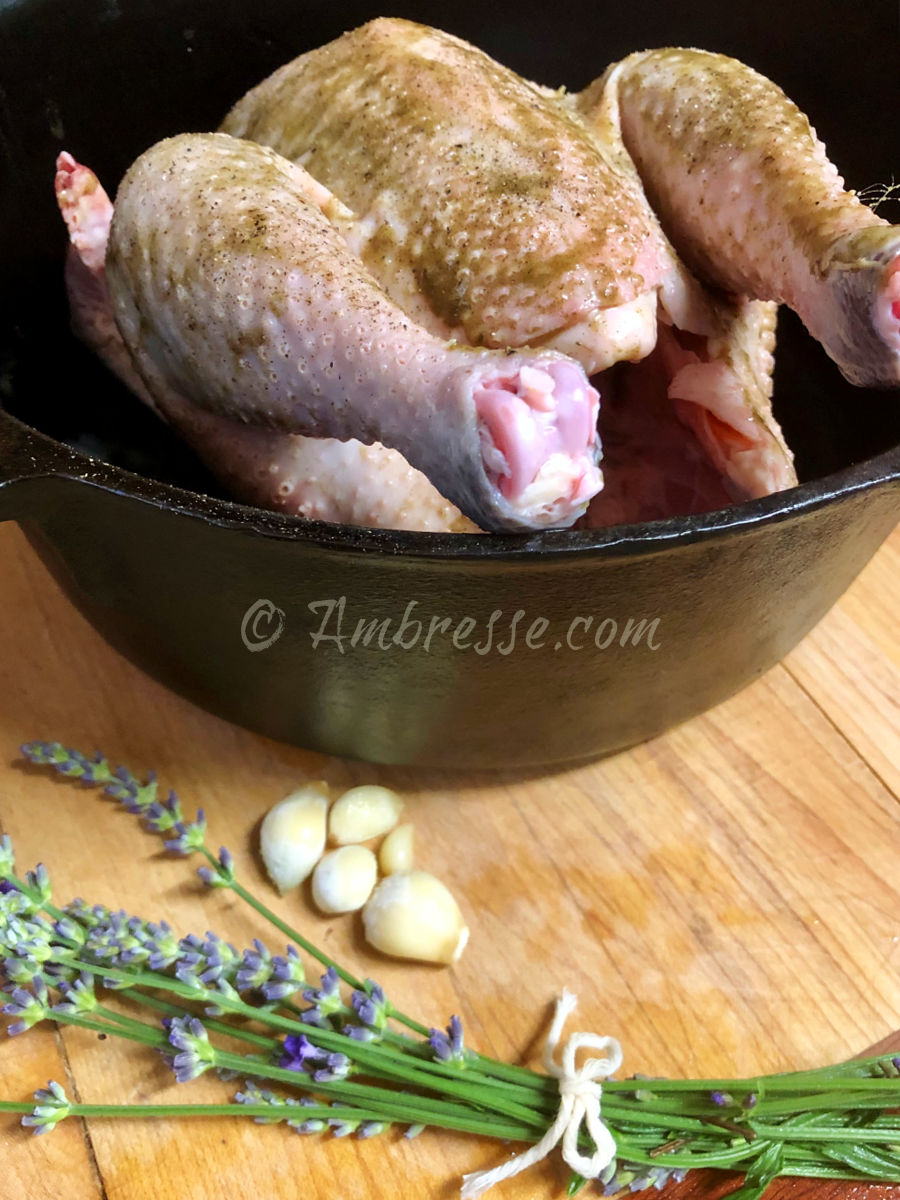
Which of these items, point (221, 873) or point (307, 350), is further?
point (221, 873)

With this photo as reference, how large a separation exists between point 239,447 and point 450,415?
26cm

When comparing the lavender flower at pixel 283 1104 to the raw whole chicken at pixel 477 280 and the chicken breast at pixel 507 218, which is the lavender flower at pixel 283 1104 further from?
the chicken breast at pixel 507 218

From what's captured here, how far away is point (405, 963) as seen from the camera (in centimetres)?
83

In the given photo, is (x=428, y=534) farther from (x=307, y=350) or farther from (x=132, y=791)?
(x=132, y=791)

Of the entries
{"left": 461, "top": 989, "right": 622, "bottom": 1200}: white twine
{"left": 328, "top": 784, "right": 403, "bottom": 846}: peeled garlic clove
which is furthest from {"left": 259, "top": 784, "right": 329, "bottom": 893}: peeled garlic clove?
{"left": 461, "top": 989, "right": 622, "bottom": 1200}: white twine

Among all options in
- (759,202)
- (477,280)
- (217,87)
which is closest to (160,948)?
(477,280)

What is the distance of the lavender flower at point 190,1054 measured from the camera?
728 mm

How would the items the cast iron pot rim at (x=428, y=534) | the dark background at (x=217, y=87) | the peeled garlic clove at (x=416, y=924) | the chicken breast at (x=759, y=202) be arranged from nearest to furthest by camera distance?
the cast iron pot rim at (x=428, y=534)
the chicken breast at (x=759, y=202)
the peeled garlic clove at (x=416, y=924)
the dark background at (x=217, y=87)

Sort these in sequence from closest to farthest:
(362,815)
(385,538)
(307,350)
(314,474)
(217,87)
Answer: (385,538), (307,350), (314,474), (362,815), (217,87)

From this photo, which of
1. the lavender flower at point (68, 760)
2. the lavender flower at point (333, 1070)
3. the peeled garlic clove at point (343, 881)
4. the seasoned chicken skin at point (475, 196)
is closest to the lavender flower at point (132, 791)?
the lavender flower at point (68, 760)

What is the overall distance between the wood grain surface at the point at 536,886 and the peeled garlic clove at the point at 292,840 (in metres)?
0.02

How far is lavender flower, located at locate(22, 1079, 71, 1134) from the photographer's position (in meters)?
0.72

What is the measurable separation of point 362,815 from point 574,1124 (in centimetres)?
29

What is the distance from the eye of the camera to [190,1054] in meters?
0.73
